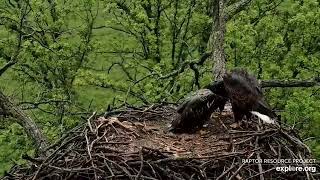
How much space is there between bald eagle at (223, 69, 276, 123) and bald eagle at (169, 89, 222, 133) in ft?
0.70

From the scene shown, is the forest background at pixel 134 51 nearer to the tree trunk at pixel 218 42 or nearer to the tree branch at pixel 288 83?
the tree branch at pixel 288 83

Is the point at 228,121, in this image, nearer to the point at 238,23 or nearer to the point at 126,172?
the point at 126,172

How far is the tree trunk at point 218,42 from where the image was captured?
6.91 meters

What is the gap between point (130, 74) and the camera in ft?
51.5

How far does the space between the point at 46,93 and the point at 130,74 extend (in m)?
3.58

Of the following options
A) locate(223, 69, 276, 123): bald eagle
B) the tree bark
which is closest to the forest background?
the tree bark

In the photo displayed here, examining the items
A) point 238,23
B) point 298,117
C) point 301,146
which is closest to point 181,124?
point 301,146

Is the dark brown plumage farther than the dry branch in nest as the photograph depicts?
Yes

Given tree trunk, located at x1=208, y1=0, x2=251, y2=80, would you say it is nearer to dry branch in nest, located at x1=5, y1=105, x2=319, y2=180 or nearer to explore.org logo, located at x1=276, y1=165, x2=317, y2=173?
dry branch in nest, located at x1=5, y1=105, x2=319, y2=180

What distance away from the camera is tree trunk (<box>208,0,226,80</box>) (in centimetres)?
691

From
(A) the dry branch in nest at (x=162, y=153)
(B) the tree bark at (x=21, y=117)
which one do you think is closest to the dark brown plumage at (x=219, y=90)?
(A) the dry branch in nest at (x=162, y=153)

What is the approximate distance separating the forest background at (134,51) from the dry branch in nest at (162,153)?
4.96 metres

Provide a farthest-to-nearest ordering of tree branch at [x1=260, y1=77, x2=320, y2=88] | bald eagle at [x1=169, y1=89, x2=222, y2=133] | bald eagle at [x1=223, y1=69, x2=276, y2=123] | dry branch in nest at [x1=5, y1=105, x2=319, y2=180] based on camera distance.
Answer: tree branch at [x1=260, y1=77, x2=320, y2=88]
bald eagle at [x1=169, y1=89, x2=222, y2=133]
bald eagle at [x1=223, y1=69, x2=276, y2=123]
dry branch in nest at [x1=5, y1=105, x2=319, y2=180]

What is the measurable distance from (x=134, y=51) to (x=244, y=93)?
9.93 m
